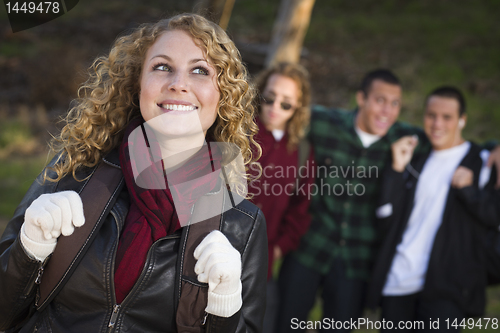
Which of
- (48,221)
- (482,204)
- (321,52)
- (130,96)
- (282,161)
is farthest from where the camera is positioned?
(321,52)

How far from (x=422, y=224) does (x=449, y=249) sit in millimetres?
265

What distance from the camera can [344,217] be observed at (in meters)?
3.62

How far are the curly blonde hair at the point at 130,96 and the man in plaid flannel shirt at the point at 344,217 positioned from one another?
66.5 inches

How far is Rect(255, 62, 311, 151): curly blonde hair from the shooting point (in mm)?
3549

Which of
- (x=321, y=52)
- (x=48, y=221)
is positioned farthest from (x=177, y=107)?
(x=321, y=52)

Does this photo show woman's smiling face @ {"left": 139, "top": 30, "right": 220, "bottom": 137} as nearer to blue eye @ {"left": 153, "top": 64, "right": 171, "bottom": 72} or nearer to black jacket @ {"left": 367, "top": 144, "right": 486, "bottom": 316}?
blue eye @ {"left": 153, "top": 64, "right": 171, "bottom": 72}

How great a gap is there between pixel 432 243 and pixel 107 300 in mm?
2594

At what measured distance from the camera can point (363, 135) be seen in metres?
3.72

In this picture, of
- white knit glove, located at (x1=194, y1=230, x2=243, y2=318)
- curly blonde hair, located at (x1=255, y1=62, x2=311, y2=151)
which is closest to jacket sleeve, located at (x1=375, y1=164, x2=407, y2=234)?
curly blonde hair, located at (x1=255, y1=62, x2=311, y2=151)

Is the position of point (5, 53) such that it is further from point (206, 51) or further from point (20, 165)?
point (206, 51)

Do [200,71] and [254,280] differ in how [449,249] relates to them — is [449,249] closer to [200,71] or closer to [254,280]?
[254,280]

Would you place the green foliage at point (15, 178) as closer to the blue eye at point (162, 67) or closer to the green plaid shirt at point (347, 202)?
the green plaid shirt at point (347, 202)

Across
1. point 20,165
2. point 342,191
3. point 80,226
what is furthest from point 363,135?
point 20,165

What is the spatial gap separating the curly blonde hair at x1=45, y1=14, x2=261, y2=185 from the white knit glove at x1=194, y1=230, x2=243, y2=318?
602mm
